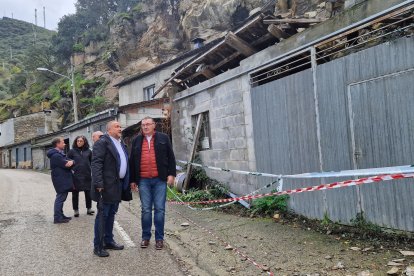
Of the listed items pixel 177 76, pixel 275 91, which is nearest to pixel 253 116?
pixel 275 91

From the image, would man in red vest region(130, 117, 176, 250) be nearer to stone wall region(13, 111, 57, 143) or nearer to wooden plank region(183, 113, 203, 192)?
wooden plank region(183, 113, 203, 192)

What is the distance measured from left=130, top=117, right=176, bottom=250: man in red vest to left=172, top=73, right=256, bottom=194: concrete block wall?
2.95 m

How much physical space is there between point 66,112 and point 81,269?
3859 centimetres

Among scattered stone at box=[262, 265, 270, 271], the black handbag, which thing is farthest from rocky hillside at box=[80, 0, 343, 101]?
scattered stone at box=[262, 265, 270, 271]

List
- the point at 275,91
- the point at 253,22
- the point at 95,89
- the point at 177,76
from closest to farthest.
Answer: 1. the point at 275,91
2. the point at 253,22
3. the point at 177,76
4. the point at 95,89

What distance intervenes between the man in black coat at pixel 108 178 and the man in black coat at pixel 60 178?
2568 millimetres

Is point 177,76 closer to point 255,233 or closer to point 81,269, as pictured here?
point 255,233

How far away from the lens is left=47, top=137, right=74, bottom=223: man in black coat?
755cm

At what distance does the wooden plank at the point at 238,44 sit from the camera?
8.43m

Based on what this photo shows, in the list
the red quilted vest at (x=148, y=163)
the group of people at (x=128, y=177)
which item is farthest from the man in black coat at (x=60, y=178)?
the red quilted vest at (x=148, y=163)

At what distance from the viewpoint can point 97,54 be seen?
42.8m

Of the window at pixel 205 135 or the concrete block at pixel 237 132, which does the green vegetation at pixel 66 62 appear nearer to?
the window at pixel 205 135

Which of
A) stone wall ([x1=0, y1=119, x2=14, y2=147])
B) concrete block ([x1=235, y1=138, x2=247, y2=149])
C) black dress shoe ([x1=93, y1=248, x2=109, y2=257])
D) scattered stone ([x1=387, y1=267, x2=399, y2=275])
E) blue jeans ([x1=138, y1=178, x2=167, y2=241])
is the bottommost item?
scattered stone ([x1=387, y1=267, x2=399, y2=275])

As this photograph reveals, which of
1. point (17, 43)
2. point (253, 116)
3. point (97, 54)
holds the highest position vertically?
point (17, 43)
